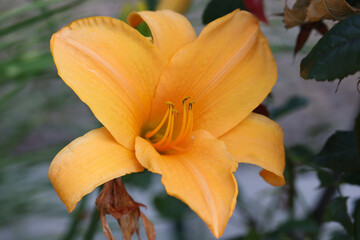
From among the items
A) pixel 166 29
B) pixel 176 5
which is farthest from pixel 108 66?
pixel 176 5

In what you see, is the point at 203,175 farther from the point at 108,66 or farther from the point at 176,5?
the point at 176,5

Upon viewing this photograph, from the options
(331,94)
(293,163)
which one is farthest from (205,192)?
(331,94)

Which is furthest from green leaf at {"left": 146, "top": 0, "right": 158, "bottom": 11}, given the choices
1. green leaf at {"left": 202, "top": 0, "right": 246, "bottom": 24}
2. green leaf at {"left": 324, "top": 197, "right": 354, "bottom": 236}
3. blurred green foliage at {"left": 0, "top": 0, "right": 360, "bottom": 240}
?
green leaf at {"left": 324, "top": 197, "right": 354, "bottom": 236}

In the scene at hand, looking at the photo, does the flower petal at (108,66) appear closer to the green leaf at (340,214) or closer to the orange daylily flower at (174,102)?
the orange daylily flower at (174,102)

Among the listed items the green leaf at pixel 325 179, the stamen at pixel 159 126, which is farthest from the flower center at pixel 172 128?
the green leaf at pixel 325 179

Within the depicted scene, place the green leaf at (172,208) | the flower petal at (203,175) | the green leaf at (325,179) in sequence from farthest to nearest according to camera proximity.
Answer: the green leaf at (172,208) → the green leaf at (325,179) → the flower petal at (203,175)

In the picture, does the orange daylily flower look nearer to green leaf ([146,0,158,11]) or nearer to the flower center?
the flower center
